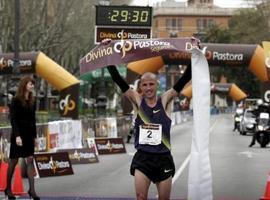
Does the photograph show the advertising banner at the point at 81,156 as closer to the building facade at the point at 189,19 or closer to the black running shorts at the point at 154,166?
the black running shorts at the point at 154,166

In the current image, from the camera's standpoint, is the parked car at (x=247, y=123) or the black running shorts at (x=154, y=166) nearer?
the black running shorts at (x=154, y=166)

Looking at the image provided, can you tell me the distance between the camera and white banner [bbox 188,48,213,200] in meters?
8.69

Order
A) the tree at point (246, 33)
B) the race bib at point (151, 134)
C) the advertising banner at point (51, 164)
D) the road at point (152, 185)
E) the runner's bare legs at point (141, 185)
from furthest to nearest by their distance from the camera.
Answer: the tree at point (246, 33) → the advertising banner at point (51, 164) → the road at point (152, 185) → the race bib at point (151, 134) → the runner's bare legs at point (141, 185)

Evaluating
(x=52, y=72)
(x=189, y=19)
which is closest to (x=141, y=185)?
(x=52, y=72)

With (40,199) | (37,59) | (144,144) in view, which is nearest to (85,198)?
(40,199)

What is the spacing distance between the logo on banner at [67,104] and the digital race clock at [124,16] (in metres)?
7.99

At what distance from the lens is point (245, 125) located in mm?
43844

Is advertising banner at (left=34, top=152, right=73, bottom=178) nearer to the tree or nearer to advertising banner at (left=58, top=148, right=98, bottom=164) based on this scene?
advertising banner at (left=58, top=148, right=98, bottom=164)

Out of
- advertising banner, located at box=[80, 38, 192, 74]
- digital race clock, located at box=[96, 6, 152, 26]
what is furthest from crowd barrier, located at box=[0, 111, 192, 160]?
advertising banner, located at box=[80, 38, 192, 74]

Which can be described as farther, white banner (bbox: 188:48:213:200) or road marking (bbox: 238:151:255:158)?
road marking (bbox: 238:151:255:158)

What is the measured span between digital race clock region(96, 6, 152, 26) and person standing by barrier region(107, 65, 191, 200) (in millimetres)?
11922

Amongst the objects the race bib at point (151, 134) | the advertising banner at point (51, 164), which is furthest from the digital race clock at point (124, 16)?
the race bib at point (151, 134)

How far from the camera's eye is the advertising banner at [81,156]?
20.8 metres

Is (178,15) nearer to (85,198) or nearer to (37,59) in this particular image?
(37,59)
